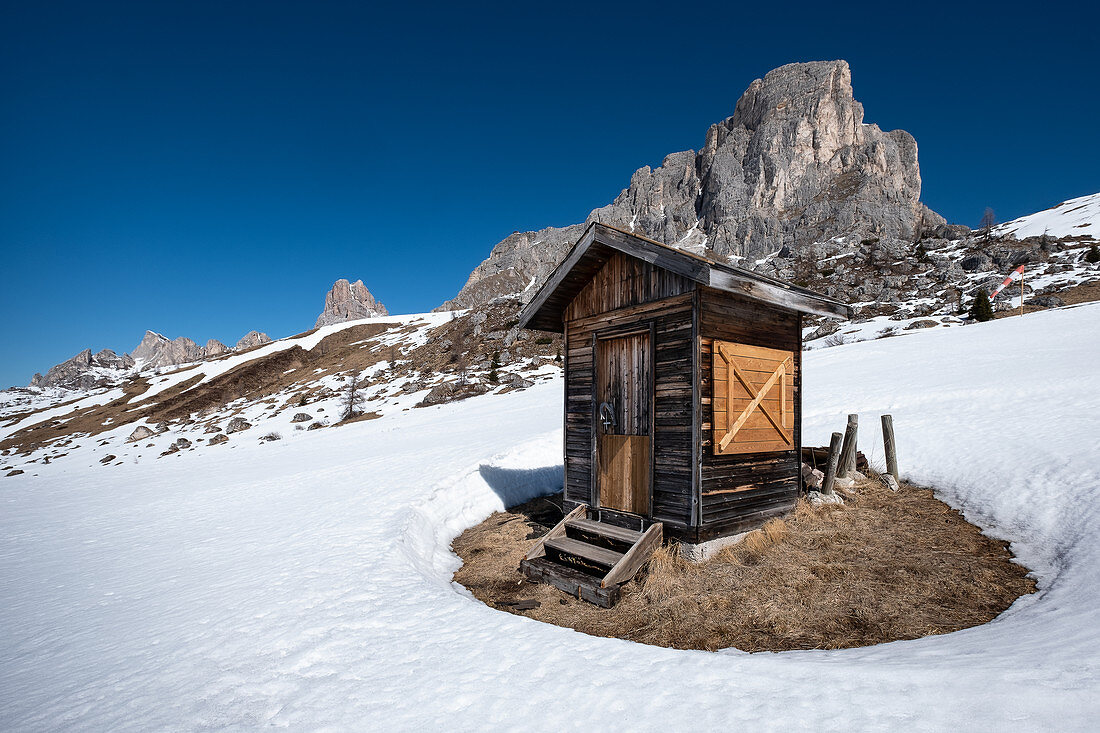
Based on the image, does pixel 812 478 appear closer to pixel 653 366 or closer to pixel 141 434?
pixel 653 366

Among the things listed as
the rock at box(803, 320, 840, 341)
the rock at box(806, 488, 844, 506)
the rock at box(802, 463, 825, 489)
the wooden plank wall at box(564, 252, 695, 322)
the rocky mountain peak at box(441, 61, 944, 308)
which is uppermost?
the rocky mountain peak at box(441, 61, 944, 308)

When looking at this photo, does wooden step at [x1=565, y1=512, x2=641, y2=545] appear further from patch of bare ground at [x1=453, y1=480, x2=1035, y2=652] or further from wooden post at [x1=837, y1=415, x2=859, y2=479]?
wooden post at [x1=837, y1=415, x2=859, y2=479]

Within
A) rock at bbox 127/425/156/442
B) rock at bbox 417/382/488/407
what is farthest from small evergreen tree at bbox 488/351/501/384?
rock at bbox 127/425/156/442

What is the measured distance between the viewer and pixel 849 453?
38.5 ft

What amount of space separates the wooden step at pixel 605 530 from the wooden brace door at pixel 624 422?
472 mm

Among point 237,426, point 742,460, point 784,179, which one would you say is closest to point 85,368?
point 237,426

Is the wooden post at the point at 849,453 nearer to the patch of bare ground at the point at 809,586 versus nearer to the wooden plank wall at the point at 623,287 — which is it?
the patch of bare ground at the point at 809,586

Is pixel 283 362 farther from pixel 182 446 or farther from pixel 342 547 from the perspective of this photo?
pixel 342 547

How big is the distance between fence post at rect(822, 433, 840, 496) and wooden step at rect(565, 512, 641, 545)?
4.96 meters

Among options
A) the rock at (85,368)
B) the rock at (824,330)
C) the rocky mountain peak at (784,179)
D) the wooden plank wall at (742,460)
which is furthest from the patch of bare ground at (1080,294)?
the rock at (85,368)

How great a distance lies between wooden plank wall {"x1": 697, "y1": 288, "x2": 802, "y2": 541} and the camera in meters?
8.26

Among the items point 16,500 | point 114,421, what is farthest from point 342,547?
point 114,421

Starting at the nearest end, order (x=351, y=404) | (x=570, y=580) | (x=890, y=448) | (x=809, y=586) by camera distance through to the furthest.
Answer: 1. (x=809, y=586)
2. (x=570, y=580)
3. (x=890, y=448)
4. (x=351, y=404)

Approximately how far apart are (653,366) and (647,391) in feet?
1.62
